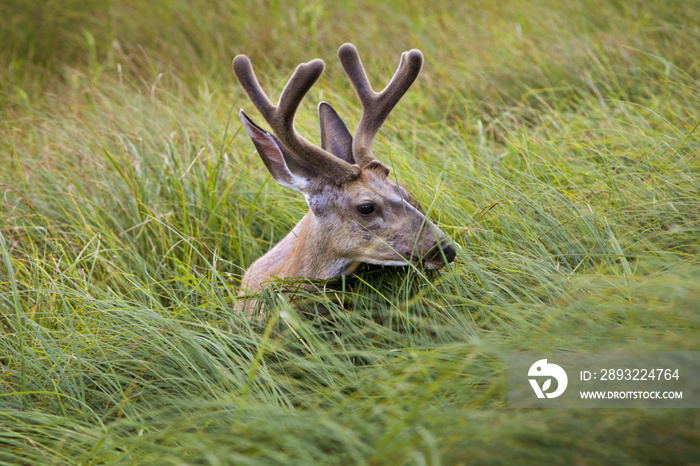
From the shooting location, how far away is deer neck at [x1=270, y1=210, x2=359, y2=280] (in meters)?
3.30

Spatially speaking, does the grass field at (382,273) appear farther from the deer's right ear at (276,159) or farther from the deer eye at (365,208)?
the deer's right ear at (276,159)

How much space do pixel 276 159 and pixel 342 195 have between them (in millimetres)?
391

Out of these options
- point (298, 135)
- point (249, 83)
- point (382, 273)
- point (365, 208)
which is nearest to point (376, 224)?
point (365, 208)

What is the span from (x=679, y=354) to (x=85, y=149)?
4431 mm

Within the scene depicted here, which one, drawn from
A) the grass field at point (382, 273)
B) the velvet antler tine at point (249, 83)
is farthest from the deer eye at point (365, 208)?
the velvet antler tine at point (249, 83)

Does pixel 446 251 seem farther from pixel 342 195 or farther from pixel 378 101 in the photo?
pixel 378 101

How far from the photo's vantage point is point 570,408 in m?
1.82

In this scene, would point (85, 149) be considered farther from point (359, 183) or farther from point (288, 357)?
point (288, 357)

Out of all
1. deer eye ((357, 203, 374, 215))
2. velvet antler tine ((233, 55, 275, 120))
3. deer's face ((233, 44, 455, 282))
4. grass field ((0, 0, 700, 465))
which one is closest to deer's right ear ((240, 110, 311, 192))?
deer's face ((233, 44, 455, 282))

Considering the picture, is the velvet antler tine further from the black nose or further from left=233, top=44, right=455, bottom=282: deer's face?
the black nose

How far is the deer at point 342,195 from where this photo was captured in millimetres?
3133

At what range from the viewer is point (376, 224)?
3221mm

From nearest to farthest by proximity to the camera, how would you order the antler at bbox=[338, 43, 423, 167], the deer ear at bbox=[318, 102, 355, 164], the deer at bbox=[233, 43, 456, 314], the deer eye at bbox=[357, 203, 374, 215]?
1. the deer at bbox=[233, 43, 456, 314]
2. the deer eye at bbox=[357, 203, 374, 215]
3. the antler at bbox=[338, 43, 423, 167]
4. the deer ear at bbox=[318, 102, 355, 164]

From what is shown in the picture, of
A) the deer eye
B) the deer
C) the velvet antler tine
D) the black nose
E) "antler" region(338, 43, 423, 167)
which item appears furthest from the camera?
"antler" region(338, 43, 423, 167)
